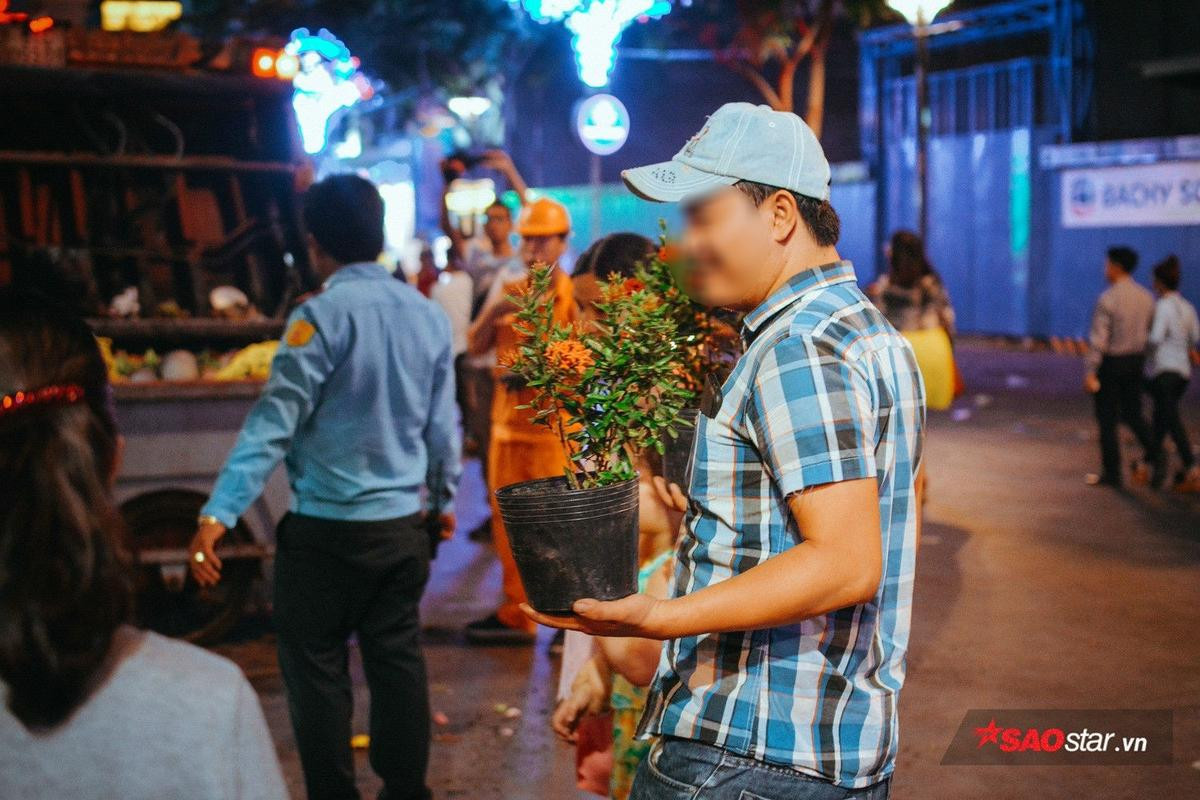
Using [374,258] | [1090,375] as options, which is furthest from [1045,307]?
[374,258]

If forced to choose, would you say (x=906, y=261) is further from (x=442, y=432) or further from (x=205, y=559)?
(x=205, y=559)

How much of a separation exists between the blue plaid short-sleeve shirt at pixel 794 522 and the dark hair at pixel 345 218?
2.49m

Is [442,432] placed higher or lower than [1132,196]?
lower

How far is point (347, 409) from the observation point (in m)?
4.34

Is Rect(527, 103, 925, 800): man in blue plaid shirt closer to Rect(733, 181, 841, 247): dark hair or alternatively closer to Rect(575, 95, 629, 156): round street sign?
Rect(733, 181, 841, 247): dark hair

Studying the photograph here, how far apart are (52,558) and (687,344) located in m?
1.63

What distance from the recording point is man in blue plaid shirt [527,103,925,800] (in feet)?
6.57

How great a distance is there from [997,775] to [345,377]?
10.0 feet

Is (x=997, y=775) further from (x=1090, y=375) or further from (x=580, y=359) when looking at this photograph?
(x=1090, y=375)

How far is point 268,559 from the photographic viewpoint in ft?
22.1

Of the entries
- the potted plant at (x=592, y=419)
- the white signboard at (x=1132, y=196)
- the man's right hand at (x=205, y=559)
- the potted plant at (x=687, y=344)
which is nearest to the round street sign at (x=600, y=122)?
the white signboard at (x=1132, y=196)

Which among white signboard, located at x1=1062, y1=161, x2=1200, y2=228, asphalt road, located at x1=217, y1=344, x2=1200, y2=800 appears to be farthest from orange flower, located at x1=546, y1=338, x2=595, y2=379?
white signboard, located at x1=1062, y1=161, x2=1200, y2=228

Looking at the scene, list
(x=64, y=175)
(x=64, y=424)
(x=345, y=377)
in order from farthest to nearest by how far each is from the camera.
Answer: (x=64, y=175)
(x=345, y=377)
(x=64, y=424)

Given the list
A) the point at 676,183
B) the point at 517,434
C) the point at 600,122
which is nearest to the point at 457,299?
the point at 517,434
